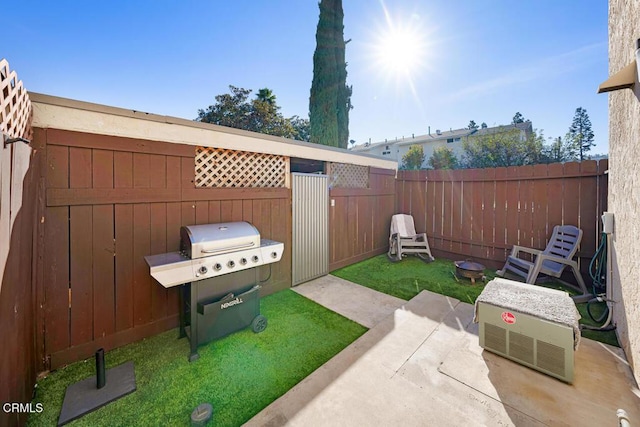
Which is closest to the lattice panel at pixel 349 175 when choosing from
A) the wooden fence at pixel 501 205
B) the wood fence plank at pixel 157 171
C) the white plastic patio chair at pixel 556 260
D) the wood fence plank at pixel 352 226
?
the wood fence plank at pixel 352 226

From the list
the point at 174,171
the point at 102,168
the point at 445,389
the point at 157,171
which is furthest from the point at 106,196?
the point at 445,389

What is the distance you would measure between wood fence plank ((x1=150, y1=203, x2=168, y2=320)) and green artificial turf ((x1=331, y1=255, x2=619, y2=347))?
2.86 metres

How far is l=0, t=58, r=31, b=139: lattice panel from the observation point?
4.02ft

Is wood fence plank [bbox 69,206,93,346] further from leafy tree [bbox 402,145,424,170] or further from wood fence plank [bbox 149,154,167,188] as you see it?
leafy tree [bbox 402,145,424,170]

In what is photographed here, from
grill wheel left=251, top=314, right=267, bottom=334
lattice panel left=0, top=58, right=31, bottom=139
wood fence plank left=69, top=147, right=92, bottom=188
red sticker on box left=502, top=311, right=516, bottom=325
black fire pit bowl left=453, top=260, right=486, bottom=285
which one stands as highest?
lattice panel left=0, top=58, right=31, bottom=139

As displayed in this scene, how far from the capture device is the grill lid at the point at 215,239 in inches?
87.7

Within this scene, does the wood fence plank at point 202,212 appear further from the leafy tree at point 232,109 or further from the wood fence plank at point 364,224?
the leafy tree at point 232,109

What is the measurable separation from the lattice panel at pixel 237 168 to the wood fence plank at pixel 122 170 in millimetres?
666

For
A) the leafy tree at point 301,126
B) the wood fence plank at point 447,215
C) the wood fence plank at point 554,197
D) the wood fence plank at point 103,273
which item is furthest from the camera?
the leafy tree at point 301,126

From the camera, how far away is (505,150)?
40.9ft

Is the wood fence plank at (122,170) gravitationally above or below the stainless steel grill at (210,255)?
above

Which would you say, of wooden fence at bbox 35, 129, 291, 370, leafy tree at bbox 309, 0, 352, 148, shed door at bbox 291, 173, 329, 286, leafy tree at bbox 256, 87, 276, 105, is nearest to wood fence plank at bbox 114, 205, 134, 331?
wooden fence at bbox 35, 129, 291, 370

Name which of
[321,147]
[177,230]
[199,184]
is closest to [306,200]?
[321,147]

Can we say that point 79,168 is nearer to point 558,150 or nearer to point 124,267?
point 124,267
